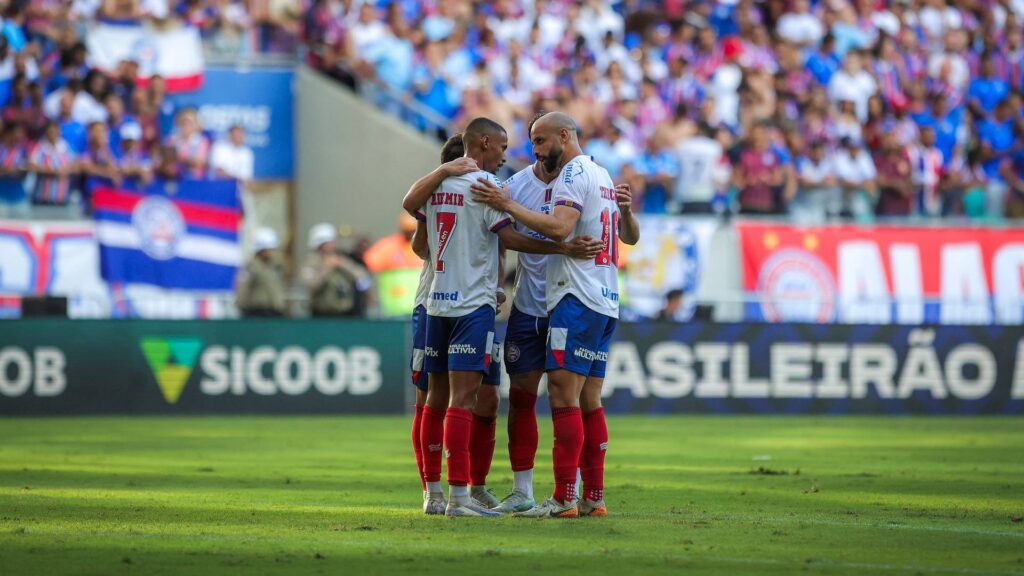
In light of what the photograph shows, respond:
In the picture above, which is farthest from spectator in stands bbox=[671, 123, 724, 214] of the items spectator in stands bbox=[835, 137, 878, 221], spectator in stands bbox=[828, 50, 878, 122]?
spectator in stands bbox=[828, 50, 878, 122]

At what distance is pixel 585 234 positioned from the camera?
9.88 m

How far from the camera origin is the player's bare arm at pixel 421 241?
33.4 ft

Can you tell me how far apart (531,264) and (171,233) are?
13.2 meters

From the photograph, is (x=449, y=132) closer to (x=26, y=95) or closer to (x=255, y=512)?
(x=26, y=95)

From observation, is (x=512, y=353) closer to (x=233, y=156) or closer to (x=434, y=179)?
(x=434, y=179)

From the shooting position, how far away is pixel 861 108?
27.6m

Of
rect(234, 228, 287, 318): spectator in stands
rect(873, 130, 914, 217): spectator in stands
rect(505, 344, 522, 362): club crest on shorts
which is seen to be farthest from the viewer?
rect(873, 130, 914, 217): spectator in stands

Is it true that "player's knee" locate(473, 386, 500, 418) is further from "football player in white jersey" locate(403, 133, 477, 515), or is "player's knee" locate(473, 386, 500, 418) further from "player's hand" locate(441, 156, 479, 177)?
"player's hand" locate(441, 156, 479, 177)

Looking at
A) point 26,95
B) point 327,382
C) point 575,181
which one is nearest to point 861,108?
point 327,382

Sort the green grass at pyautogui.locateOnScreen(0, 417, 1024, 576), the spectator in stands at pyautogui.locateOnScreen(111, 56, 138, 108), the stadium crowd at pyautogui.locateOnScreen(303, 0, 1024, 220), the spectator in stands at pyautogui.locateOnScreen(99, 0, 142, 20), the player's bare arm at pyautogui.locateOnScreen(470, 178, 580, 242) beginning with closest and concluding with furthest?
the green grass at pyautogui.locateOnScreen(0, 417, 1024, 576)
the player's bare arm at pyautogui.locateOnScreen(470, 178, 580, 242)
the spectator in stands at pyautogui.locateOnScreen(111, 56, 138, 108)
the spectator in stands at pyautogui.locateOnScreen(99, 0, 142, 20)
the stadium crowd at pyautogui.locateOnScreen(303, 0, 1024, 220)

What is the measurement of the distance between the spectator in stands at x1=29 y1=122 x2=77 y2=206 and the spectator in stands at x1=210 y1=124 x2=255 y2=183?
230cm

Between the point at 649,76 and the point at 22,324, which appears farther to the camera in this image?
the point at 649,76

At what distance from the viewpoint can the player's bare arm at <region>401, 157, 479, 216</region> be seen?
32.3 ft

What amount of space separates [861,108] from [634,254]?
260 inches
